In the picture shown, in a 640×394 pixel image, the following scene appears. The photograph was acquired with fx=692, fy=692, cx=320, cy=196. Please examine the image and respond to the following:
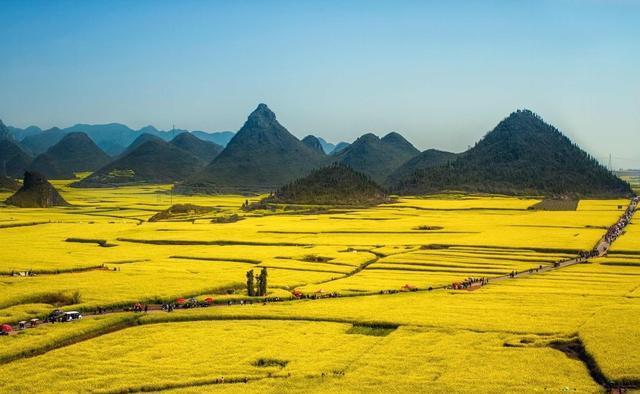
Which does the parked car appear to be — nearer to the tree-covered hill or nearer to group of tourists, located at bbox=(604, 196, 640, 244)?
group of tourists, located at bbox=(604, 196, 640, 244)

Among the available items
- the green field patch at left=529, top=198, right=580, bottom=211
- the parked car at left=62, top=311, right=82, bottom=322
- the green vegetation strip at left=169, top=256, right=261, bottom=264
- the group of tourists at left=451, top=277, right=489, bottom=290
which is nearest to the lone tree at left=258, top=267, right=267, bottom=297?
the parked car at left=62, top=311, right=82, bottom=322

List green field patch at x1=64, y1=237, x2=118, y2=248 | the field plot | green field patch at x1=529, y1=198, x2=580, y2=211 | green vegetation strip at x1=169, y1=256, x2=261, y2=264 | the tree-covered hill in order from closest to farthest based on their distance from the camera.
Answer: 1. the field plot
2. green vegetation strip at x1=169, y1=256, x2=261, y2=264
3. green field patch at x1=64, y1=237, x2=118, y2=248
4. green field patch at x1=529, y1=198, x2=580, y2=211
5. the tree-covered hill

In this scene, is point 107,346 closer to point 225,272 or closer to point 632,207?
point 225,272

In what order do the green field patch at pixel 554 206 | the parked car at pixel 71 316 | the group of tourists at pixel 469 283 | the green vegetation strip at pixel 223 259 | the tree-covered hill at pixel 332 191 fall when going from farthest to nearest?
the tree-covered hill at pixel 332 191
the green field patch at pixel 554 206
the green vegetation strip at pixel 223 259
the group of tourists at pixel 469 283
the parked car at pixel 71 316

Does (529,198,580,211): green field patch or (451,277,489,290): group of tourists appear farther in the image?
(529,198,580,211): green field patch

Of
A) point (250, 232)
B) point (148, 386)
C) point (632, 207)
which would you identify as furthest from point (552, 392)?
point (632, 207)

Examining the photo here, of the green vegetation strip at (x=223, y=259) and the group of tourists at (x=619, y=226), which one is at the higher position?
the group of tourists at (x=619, y=226)

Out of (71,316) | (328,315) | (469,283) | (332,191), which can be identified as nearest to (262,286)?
(328,315)

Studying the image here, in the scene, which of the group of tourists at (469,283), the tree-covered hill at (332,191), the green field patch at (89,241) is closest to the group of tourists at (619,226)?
the group of tourists at (469,283)

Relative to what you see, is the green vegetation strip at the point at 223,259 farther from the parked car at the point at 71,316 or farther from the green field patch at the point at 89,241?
the parked car at the point at 71,316
